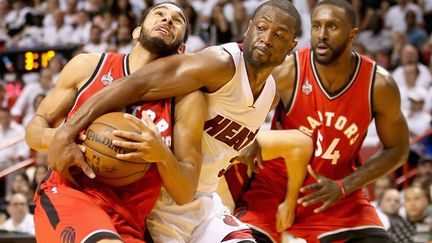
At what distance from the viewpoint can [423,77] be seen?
11039 mm

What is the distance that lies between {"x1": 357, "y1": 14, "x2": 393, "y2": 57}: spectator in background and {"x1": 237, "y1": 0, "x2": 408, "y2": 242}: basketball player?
6882mm

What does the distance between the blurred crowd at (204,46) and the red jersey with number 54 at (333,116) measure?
313 cm

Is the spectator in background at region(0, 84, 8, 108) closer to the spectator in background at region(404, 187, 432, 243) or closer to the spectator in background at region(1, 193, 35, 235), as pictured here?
the spectator in background at region(1, 193, 35, 235)

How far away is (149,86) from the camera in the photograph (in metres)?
4.04

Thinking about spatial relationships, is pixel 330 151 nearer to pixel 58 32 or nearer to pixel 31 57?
pixel 31 57

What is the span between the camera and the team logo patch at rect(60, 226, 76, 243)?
3910 millimetres

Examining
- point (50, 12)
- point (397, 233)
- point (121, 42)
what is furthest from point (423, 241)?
point (50, 12)

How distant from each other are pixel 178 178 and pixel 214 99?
535mm

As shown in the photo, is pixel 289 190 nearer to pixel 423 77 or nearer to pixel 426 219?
pixel 426 219

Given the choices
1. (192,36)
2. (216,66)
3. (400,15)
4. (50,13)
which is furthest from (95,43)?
(216,66)

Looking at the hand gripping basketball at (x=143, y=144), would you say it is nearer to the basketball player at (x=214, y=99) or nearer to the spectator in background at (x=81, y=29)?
the basketball player at (x=214, y=99)

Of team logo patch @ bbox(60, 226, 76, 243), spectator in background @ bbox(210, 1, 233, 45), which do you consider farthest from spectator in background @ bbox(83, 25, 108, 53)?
team logo patch @ bbox(60, 226, 76, 243)

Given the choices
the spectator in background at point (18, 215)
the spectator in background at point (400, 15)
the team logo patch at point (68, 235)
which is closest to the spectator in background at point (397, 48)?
the spectator in background at point (400, 15)

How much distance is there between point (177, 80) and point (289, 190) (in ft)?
4.74
